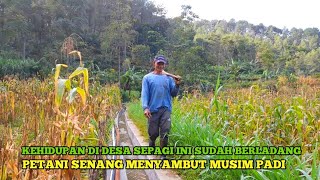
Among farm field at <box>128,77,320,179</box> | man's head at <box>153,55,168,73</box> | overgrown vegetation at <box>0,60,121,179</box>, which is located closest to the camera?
overgrown vegetation at <box>0,60,121,179</box>

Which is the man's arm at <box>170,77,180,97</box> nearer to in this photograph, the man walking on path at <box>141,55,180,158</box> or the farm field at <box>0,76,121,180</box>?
the man walking on path at <box>141,55,180,158</box>

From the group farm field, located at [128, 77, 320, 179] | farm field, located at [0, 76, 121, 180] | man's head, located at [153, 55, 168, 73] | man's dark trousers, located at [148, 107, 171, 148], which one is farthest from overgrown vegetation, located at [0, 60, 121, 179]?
farm field, located at [128, 77, 320, 179]

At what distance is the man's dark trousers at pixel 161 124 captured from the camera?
432 cm

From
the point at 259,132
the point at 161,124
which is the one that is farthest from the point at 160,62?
the point at 259,132

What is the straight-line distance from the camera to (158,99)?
4352mm

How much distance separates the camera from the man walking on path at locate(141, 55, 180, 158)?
4.32 metres

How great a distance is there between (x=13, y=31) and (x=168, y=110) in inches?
1061

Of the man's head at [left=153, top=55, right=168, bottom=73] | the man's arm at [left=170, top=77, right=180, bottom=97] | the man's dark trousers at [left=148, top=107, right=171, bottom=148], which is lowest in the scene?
the man's dark trousers at [left=148, top=107, right=171, bottom=148]

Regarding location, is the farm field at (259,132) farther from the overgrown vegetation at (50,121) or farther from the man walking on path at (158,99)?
the overgrown vegetation at (50,121)

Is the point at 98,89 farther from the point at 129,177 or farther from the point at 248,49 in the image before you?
the point at 248,49

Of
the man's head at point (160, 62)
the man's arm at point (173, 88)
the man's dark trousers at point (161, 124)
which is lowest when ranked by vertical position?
the man's dark trousers at point (161, 124)

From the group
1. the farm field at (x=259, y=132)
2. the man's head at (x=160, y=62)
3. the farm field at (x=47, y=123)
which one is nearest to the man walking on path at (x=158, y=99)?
the man's head at (x=160, y=62)

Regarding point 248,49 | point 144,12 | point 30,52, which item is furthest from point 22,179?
point 248,49

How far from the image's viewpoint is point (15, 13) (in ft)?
92.6
